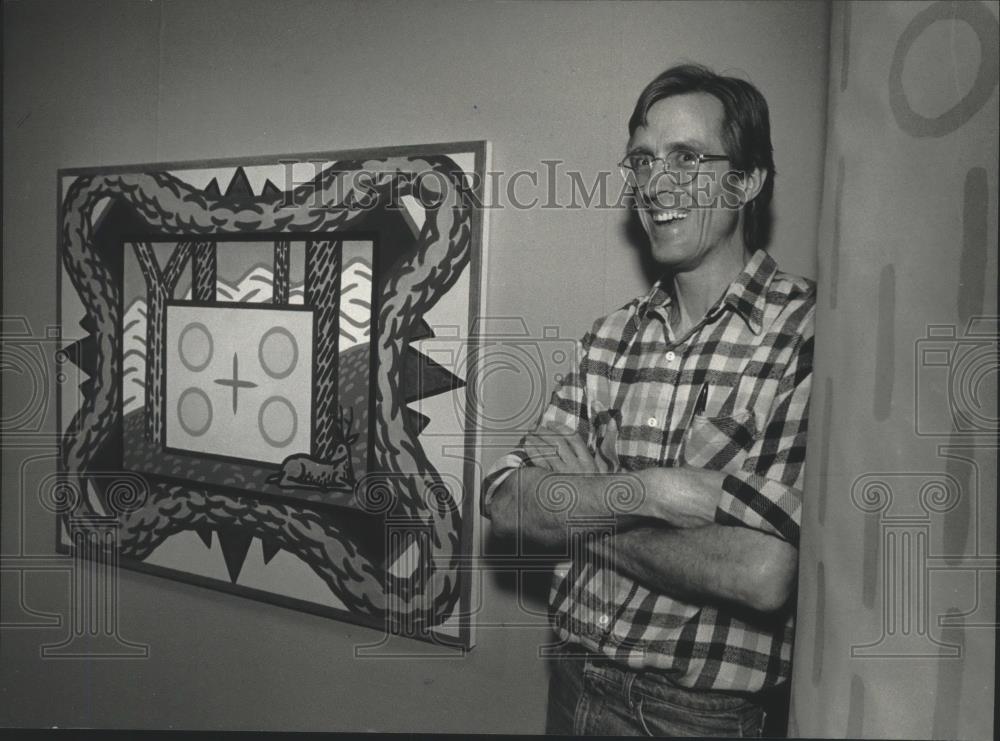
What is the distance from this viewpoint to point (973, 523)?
27.9 inches

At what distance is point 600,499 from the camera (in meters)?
0.75

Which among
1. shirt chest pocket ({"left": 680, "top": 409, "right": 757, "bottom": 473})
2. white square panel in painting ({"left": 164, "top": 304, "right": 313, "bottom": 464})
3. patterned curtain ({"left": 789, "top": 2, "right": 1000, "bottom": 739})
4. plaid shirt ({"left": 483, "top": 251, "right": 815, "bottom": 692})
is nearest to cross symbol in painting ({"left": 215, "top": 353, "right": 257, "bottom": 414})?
white square panel in painting ({"left": 164, "top": 304, "right": 313, "bottom": 464})

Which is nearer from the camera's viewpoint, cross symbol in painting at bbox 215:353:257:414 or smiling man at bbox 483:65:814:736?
smiling man at bbox 483:65:814:736

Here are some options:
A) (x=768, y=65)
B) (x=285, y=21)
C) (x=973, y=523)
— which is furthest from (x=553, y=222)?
(x=973, y=523)

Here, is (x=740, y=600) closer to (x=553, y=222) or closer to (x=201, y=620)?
(x=553, y=222)

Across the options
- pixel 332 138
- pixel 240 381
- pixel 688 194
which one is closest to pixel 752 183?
pixel 688 194

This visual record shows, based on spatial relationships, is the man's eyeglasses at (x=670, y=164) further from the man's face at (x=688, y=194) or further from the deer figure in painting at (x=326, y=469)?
the deer figure in painting at (x=326, y=469)

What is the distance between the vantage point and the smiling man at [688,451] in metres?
0.71

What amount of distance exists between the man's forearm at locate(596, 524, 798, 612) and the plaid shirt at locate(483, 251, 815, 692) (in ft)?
0.04

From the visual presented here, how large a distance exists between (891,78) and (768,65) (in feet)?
0.35

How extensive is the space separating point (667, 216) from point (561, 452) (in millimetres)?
256

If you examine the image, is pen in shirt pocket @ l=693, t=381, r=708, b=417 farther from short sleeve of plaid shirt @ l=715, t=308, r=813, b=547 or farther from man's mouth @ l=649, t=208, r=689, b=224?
man's mouth @ l=649, t=208, r=689, b=224

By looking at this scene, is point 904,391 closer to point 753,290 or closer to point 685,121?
point 753,290

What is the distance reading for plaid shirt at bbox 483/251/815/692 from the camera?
0.72 metres
